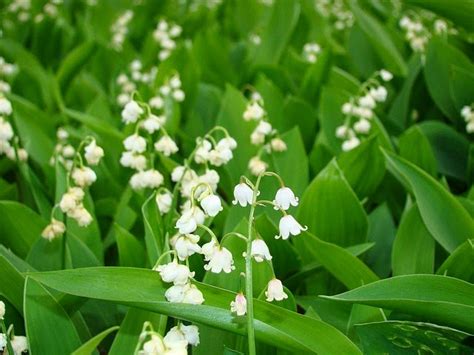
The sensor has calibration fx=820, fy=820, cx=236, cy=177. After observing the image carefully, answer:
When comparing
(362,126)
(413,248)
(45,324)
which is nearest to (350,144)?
(362,126)

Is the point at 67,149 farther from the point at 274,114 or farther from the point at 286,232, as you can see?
the point at 286,232

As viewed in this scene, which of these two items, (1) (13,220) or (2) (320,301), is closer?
(2) (320,301)

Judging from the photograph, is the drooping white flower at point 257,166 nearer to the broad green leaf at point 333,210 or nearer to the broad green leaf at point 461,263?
the broad green leaf at point 333,210

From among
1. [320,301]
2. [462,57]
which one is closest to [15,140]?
[320,301]

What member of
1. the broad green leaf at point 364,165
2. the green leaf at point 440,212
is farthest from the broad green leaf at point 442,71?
the green leaf at point 440,212

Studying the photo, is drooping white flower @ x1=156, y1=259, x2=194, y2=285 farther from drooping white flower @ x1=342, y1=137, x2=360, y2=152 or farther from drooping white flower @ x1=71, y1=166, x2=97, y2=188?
drooping white flower @ x1=342, y1=137, x2=360, y2=152

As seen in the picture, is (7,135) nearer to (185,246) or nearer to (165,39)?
(185,246)
